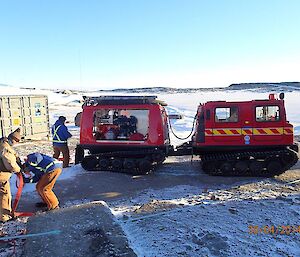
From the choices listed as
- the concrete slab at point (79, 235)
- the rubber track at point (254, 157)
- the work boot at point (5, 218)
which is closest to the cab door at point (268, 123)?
the rubber track at point (254, 157)

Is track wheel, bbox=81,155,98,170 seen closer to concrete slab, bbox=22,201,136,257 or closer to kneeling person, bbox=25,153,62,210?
kneeling person, bbox=25,153,62,210

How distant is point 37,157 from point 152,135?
392 cm

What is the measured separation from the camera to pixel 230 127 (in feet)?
32.2

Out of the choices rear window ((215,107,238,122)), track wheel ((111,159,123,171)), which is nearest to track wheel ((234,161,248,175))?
rear window ((215,107,238,122))

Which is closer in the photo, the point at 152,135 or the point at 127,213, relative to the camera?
the point at 127,213

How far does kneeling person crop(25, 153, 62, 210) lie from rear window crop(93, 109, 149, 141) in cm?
348

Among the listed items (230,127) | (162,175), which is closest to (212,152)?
(230,127)

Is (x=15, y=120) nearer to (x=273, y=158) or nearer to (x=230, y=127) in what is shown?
(x=230, y=127)

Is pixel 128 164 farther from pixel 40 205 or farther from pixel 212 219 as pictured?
pixel 212 219

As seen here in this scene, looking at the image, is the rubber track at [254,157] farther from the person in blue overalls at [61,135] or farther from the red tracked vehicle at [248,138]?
the person in blue overalls at [61,135]

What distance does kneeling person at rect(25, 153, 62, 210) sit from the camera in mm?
6863

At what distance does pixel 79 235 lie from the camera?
5555 millimetres

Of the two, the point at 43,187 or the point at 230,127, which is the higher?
the point at 230,127
